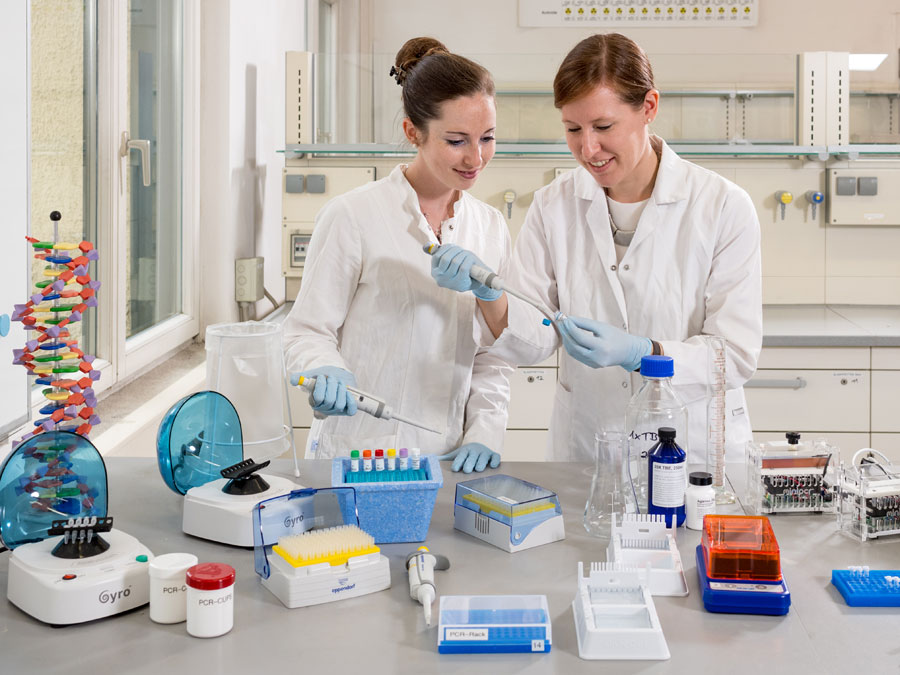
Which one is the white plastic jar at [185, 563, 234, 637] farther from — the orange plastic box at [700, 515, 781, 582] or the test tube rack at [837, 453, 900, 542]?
the test tube rack at [837, 453, 900, 542]

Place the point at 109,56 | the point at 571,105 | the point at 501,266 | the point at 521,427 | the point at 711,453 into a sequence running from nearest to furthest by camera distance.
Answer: the point at 711,453 < the point at 571,105 < the point at 501,266 < the point at 109,56 < the point at 521,427

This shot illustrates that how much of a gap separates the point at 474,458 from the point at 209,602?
698 mm

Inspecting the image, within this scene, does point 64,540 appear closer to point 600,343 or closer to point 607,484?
point 607,484

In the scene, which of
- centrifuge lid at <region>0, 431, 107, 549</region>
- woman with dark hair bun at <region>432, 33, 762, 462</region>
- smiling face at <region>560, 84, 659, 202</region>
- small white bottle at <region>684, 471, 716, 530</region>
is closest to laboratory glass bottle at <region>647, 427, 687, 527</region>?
small white bottle at <region>684, 471, 716, 530</region>

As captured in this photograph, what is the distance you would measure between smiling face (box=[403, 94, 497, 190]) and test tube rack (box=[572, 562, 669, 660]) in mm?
893

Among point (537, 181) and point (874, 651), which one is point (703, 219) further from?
point (537, 181)

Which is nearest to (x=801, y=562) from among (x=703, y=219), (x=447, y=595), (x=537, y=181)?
(x=447, y=595)

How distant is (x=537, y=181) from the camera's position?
11.3 ft

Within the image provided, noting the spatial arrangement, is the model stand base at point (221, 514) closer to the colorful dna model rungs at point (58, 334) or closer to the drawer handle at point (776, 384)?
the colorful dna model rungs at point (58, 334)

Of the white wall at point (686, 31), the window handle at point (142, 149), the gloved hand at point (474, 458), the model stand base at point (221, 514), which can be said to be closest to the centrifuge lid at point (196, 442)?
the model stand base at point (221, 514)

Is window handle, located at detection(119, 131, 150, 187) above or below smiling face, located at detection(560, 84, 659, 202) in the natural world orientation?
above

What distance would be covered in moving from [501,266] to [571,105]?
396mm

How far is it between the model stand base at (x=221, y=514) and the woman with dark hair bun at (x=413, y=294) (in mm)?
468

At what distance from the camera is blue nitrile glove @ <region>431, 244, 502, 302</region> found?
1.64 metres
